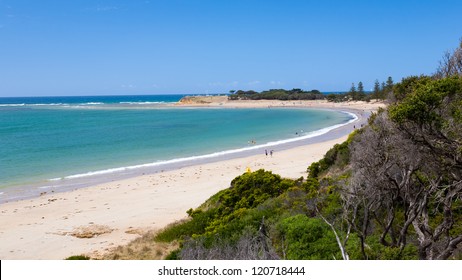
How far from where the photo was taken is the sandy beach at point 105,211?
1218 cm

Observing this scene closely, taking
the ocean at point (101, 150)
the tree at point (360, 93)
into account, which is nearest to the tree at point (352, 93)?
the tree at point (360, 93)

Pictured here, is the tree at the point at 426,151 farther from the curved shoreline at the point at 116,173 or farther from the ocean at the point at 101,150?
the ocean at the point at 101,150

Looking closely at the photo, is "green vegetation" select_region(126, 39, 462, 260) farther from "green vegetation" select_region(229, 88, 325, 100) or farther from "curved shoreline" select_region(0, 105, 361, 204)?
"green vegetation" select_region(229, 88, 325, 100)

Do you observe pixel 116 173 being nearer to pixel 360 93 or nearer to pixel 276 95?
pixel 360 93

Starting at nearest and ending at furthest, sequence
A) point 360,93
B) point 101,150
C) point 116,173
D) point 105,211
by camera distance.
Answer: point 105,211, point 116,173, point 101,150, point 360,93

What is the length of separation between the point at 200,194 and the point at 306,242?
11592 mm

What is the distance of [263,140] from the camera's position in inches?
1561

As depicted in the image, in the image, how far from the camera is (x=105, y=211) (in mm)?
16094

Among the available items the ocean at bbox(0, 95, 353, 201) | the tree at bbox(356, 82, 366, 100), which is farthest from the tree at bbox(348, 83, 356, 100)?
the ocean at bbox(0, 95, 353, 201)

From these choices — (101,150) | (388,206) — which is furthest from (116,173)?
(388,206)

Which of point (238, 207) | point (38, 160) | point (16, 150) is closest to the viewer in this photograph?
point (238, 207)

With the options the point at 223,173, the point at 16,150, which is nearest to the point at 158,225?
the point at 223,173
